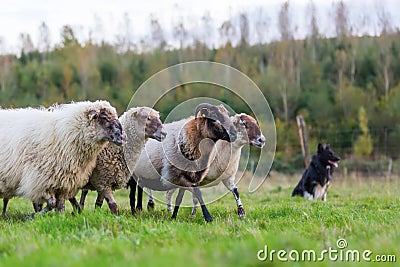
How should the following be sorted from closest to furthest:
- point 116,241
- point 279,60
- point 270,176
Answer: point 116,241, point 270,176, point 279,60

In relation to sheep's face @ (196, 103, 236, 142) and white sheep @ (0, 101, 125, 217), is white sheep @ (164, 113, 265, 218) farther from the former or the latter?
white sheep @ (0, 101, 125, 217)

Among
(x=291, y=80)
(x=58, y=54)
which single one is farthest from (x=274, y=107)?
(x=58, y=54)

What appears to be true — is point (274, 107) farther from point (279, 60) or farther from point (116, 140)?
point (116, 140)

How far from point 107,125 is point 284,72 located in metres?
36.9

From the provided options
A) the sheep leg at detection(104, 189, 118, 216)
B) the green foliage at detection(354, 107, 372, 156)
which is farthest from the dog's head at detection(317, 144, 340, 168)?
the green foliage at detection(354, 107, 372, 156)

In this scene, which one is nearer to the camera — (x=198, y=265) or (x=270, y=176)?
(x=198, y=265)

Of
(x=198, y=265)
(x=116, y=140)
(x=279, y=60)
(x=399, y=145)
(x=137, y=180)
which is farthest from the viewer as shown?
(x=279, y=60)

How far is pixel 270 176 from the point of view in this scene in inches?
939

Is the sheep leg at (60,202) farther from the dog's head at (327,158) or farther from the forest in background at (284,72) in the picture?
the forest in background at (284,72)

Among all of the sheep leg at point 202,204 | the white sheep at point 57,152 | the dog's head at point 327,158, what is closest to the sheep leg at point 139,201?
the sheep leg at point 202,204

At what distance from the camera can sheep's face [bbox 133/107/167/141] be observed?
8.63 meters

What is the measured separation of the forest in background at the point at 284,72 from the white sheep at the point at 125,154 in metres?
18.5

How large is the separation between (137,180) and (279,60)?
3839 cm

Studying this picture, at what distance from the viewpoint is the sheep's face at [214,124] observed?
8.88m
